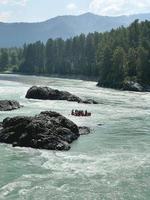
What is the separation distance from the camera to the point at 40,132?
51.3 m

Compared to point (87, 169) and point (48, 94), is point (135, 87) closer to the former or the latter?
point (48, 94)

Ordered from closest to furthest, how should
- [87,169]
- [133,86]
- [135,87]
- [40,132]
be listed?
[87,169], [40,132], [135,87], [133,86]

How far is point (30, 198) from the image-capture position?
3394 cm

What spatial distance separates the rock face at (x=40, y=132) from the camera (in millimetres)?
50031

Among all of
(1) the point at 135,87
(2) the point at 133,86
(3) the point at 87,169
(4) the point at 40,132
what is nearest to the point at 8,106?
(4) the point at 40,132

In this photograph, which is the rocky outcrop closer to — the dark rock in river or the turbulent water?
the dark rock in river

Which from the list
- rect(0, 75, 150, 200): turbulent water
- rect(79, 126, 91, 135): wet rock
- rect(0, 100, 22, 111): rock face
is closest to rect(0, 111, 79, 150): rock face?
rect(0, 75, 150, 200): turbulent water

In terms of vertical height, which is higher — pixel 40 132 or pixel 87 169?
pixel 40 132

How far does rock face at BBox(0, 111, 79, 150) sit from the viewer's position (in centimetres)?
5003

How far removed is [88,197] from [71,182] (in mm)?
3619

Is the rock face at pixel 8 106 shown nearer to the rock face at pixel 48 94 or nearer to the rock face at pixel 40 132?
the rock face at pixel 48 94

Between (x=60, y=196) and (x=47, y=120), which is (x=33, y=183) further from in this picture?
(x=47, y=120)

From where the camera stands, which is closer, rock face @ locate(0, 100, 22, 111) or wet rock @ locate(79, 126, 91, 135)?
wet rock @ locate(79, 126, 91, 135)

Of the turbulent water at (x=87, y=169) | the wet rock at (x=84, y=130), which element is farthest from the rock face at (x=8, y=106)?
the wet rock at (x=84, y=130)
